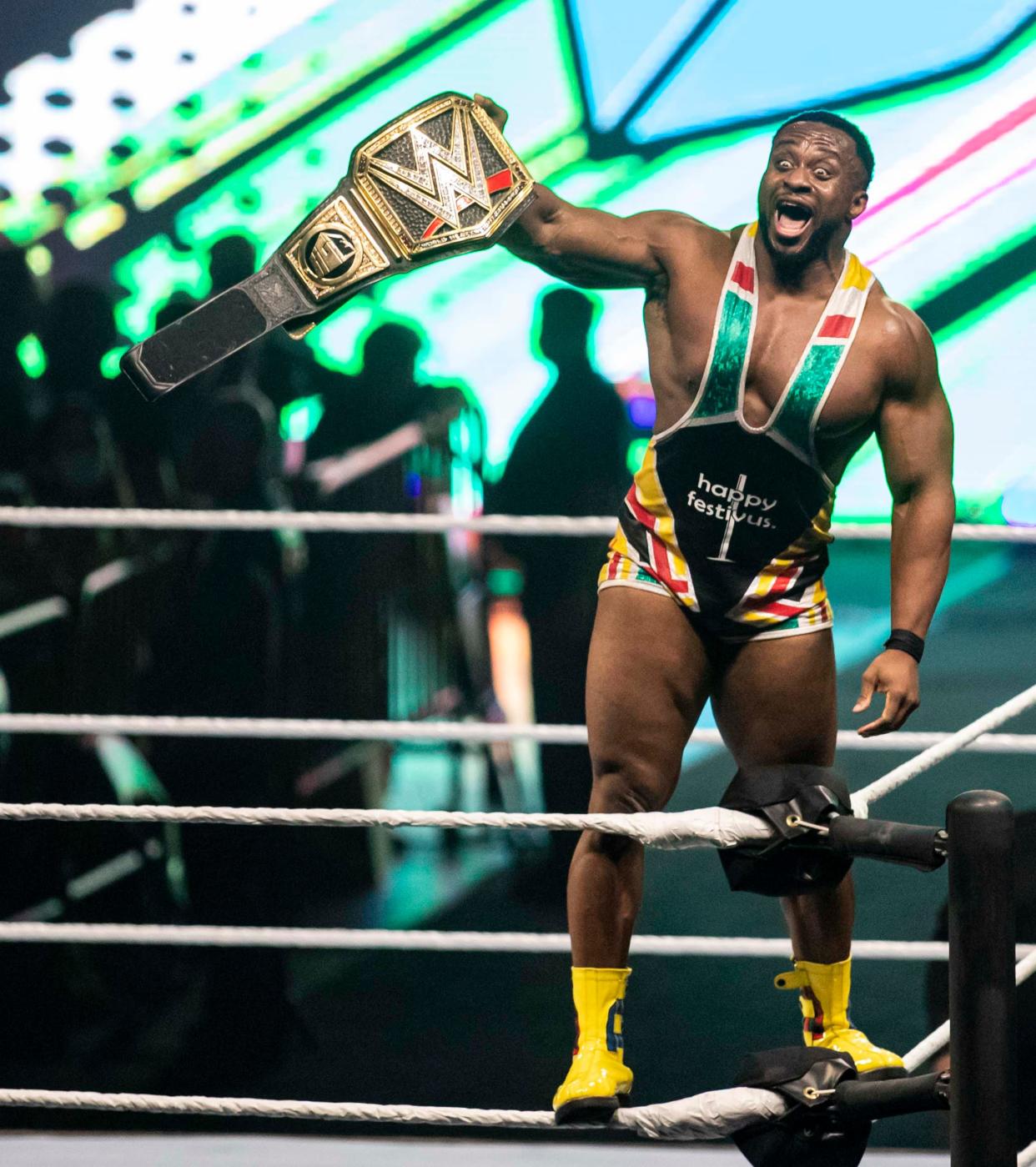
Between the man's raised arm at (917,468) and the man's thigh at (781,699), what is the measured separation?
6 cm

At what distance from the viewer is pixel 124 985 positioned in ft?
7.54

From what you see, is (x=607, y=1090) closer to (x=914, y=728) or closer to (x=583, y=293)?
(x=914, y=728)

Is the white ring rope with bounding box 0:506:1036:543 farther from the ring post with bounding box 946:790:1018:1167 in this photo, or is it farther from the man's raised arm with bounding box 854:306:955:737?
the ring post with bounding box 946:790:1018:1167

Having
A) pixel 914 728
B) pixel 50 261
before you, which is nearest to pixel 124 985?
pixel 50 261

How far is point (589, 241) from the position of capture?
1.22m

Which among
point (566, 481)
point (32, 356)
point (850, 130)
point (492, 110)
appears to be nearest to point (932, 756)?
point (850, 130)

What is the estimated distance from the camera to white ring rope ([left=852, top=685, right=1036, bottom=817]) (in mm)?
1032

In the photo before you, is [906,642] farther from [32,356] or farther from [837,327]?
[32,356]

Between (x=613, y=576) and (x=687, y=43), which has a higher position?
(x=687, y=43)

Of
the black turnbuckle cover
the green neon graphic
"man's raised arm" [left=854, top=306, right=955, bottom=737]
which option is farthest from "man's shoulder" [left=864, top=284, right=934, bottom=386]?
the green neon graphic

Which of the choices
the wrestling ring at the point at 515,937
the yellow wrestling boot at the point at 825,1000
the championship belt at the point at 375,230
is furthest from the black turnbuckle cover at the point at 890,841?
the championship belt at the point at 375,230

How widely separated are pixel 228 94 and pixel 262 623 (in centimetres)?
89

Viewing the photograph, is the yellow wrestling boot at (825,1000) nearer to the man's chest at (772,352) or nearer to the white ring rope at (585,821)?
the white ring rope at (585,821)

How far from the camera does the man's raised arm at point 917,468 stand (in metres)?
1.20
